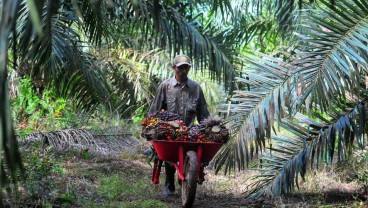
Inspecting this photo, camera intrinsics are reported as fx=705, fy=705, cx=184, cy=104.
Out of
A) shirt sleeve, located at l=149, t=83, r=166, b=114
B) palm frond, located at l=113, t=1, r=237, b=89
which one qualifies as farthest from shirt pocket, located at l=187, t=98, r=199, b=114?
palm frond, located at l=113, t=1, r=237, b=89

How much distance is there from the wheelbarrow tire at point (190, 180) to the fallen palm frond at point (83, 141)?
131 inches

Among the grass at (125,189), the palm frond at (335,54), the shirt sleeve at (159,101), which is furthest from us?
the shirt sleeve at (159,101)

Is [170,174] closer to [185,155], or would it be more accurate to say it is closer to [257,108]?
[185,155]

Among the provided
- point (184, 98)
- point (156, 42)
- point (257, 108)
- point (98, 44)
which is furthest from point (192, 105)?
point (156, 42)

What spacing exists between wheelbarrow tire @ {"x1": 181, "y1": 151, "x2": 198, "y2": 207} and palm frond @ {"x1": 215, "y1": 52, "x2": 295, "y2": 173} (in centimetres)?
49

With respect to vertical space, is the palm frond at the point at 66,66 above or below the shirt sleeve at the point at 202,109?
above

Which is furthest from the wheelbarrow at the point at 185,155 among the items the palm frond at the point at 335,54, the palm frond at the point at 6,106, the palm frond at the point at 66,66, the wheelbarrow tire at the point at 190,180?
the palm frond at the point at 6,106

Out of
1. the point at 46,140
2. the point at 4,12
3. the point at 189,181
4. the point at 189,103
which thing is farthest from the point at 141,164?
the point at 4,12

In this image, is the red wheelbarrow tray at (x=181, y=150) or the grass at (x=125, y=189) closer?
the grass at (x=125, y=189)

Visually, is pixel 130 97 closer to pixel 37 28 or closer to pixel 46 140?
pixel 46 140

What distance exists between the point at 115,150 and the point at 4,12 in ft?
35.0

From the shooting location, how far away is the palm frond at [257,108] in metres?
7.42

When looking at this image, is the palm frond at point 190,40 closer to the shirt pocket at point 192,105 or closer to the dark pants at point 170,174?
the shirt pocket at point 192,105

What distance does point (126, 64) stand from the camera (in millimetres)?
16328
